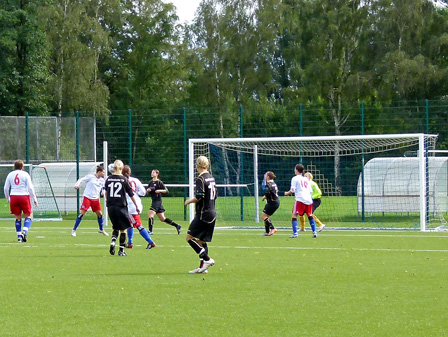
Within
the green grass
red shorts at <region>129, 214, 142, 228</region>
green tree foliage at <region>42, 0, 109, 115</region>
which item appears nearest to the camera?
the green grass

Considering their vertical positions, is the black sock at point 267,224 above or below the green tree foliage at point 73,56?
below

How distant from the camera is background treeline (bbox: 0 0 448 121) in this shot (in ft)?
148

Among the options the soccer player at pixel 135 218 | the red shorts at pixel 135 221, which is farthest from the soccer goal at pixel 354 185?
the red shorts at pixel 135 221

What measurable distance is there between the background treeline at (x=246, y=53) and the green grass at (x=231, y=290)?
29541 mm

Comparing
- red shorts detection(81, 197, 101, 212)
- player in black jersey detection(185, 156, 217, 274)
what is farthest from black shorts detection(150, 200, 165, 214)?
player in black jersey detection(185, 156, 217, 274)

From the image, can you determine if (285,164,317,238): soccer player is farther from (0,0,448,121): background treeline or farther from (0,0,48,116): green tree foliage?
(0,0,48,116): green tree foliage

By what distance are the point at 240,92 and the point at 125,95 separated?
880 centimetres

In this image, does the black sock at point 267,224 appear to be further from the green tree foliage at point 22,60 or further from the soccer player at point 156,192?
the green tree foliage at point 22,60

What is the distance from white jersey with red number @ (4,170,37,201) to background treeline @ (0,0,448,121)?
29.4 metres

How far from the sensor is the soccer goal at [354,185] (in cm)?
2283

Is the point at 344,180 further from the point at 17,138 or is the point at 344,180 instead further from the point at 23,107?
the point at 23,107

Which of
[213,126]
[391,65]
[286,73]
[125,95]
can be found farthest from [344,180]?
[286,73]

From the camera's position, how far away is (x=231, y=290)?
9.95 metres

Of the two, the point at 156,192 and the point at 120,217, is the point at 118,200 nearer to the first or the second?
the point at 120,217
